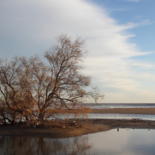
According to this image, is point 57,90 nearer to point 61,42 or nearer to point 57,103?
point 57,103

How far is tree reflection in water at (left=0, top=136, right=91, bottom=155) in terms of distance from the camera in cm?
2248

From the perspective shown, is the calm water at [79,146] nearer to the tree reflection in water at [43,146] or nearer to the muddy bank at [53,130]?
the tree reflection in water at [43,146]

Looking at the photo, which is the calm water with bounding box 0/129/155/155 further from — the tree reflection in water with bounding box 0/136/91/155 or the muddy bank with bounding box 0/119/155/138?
the muddy bank with bounding box 0/119/155/138

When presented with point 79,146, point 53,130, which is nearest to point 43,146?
point 79,146

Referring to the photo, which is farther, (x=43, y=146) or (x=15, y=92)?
(x=15, y=92)

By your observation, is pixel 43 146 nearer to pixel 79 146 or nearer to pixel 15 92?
pixel 79 146

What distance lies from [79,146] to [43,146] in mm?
3180

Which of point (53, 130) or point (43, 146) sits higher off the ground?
point (53, 130)

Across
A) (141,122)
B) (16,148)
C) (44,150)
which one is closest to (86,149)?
(44,150)

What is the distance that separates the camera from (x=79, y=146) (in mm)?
25203

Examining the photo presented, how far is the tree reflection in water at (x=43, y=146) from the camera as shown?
22.5 meters

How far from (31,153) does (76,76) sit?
14.1 m

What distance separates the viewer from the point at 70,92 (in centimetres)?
3425

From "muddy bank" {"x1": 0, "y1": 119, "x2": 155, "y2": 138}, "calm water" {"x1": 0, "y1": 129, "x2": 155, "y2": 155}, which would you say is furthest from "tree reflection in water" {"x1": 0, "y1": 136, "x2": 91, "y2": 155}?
"muddy bank" {"x1": 0, "y1": 119, "x2": 155, "y2": 138}
